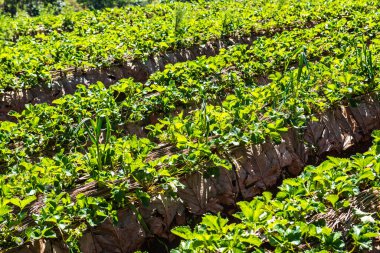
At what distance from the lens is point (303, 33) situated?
742 centimetres

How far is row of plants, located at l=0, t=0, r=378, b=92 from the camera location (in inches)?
256

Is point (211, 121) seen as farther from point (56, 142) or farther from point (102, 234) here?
point (56, 142)

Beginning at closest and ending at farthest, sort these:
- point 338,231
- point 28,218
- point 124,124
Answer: point 338,231 < point 28,218 < point 124,124

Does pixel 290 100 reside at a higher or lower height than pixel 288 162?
higher

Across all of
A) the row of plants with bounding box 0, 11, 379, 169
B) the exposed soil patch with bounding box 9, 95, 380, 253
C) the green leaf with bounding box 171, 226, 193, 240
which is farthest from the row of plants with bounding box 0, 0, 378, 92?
the green leaf with bounding box 171, 226, 193, 240

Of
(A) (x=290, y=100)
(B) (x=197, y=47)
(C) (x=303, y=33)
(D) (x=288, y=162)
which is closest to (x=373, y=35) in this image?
(C) (x=303, y=33)

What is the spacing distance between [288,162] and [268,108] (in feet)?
2.10

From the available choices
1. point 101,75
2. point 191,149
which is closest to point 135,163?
point 191,149

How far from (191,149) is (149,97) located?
1654mm

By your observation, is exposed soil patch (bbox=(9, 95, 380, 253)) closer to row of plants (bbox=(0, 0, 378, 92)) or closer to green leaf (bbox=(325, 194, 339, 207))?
green leaf (bbox=(325, 194, 339, 207))

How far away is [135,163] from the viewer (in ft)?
10.7

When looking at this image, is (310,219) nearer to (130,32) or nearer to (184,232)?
(184,232)

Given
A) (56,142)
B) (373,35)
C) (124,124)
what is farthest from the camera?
(373,35)

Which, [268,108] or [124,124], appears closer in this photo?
[268,108]
